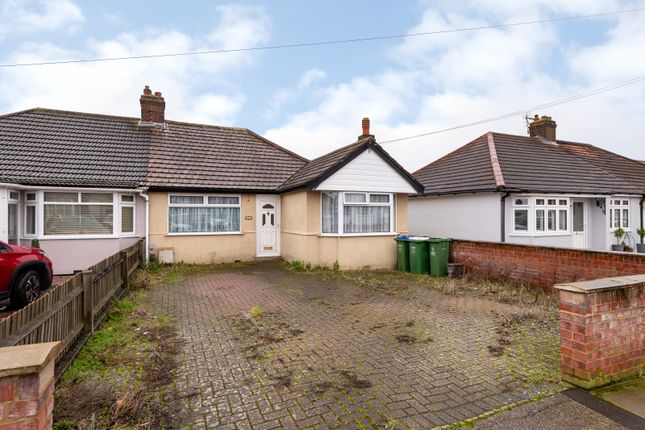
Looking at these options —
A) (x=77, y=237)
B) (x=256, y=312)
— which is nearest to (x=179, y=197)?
(x=77, y=237)

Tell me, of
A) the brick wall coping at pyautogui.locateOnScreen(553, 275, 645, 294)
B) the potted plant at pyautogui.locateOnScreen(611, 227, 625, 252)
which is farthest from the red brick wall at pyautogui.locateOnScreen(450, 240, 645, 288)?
the potted plant at pyautogui.locateOnScreen(611, 227, 625, 252)

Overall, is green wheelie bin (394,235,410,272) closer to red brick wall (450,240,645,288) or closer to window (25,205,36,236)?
red brick wall (450,240,645,288)

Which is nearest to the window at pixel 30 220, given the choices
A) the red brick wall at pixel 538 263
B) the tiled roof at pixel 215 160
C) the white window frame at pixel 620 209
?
the tiled roof at pixel 215 160

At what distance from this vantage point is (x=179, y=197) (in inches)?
508

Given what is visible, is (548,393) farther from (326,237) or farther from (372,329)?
(326,237)

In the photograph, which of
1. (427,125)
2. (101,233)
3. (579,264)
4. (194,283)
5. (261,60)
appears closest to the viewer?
(579,264)

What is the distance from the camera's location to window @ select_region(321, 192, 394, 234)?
1180 cm

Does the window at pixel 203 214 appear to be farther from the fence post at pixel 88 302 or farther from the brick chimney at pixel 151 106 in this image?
the fence post at pixel 88 302

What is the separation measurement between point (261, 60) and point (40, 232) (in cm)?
925

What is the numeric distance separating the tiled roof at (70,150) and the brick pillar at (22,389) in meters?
→ 10.7

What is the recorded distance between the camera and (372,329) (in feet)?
18.8

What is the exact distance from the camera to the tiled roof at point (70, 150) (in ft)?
36.7

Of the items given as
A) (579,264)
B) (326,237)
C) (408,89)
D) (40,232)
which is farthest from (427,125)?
(40,232)

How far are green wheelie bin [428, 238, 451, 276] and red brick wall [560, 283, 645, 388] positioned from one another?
22.4ft
